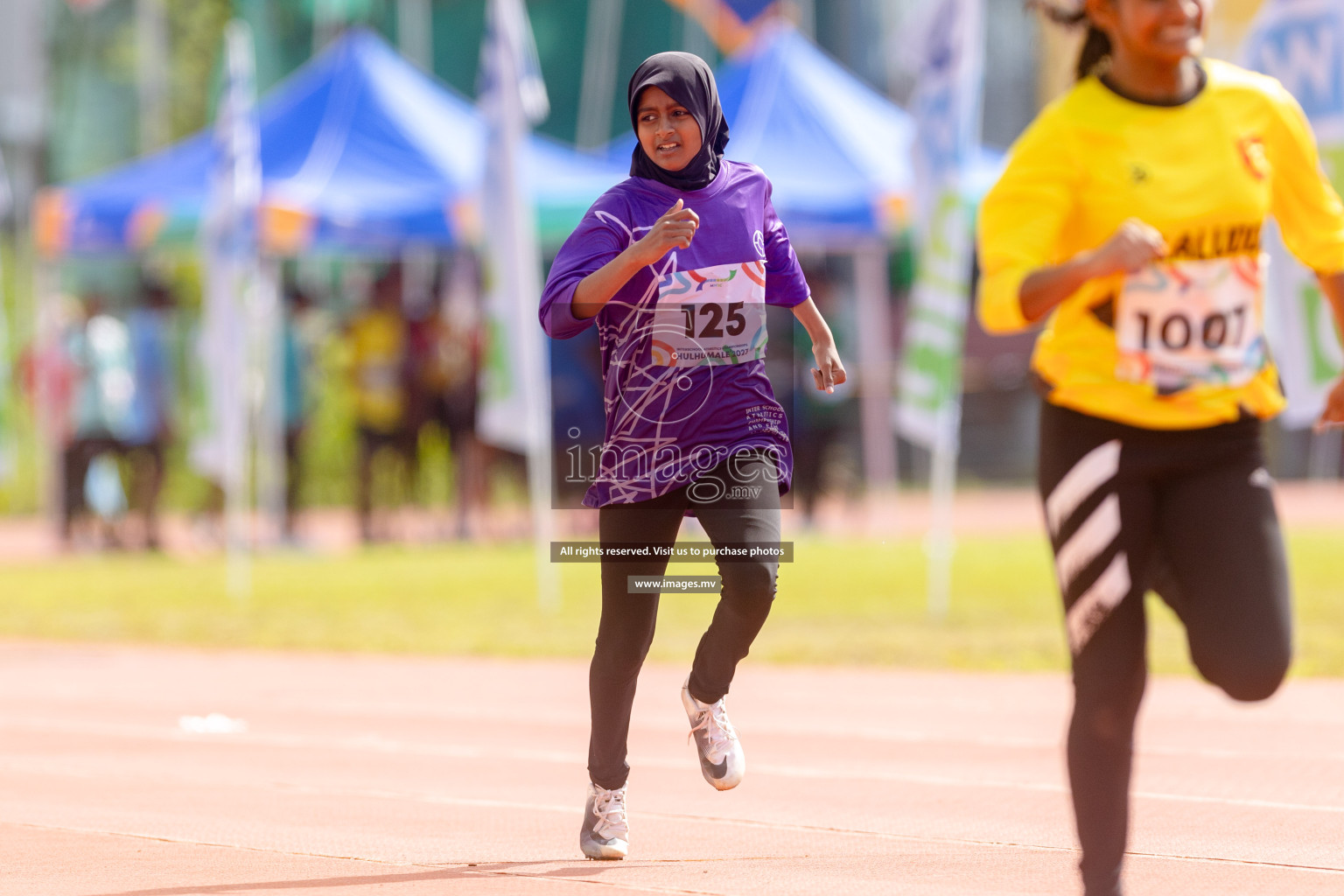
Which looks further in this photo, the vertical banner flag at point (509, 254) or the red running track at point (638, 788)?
the vertical banner flag at point (509, 254)

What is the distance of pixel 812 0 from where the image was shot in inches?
1122

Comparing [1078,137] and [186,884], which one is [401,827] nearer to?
[186,884]

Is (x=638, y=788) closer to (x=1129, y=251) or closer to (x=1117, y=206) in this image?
(x=1117, y=206)

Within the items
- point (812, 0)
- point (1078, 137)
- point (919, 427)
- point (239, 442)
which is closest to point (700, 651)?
point (1078, 137)

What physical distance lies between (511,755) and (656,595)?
2.63 meters

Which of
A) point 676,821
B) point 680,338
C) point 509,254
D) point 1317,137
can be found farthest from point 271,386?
point 680,338

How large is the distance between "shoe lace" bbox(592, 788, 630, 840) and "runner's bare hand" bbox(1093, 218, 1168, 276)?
83.9 inches

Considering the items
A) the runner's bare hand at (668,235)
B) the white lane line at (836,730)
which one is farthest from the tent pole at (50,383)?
the runner's bare hand at (668,235)

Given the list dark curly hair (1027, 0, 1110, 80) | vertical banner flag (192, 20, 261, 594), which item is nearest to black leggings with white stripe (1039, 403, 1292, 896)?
dark curly hair (1027, 0, 1110, 80)

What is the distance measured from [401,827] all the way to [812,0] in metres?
23.9

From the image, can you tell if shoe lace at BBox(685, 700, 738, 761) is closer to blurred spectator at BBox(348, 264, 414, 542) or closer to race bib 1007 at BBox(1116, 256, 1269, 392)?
race bib 1007 at BBox(1116, 256, 1269, 392)

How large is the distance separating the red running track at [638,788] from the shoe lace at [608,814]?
0.08 meters

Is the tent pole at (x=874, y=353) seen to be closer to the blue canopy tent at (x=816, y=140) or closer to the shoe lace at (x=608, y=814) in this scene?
the blue canopy tent at (x=816, y=140)

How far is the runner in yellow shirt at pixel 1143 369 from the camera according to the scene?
3.82 meters
